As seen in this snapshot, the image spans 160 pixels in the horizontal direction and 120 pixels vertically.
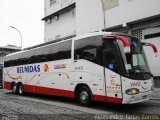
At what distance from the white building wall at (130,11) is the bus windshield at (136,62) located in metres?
9.12

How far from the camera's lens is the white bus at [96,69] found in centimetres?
977

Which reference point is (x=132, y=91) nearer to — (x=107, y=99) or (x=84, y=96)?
(x=107, y=99)

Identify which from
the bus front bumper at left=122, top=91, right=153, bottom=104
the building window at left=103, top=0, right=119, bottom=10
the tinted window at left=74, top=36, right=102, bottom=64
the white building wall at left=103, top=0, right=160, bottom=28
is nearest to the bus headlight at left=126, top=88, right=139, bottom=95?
the bus front bumper at left=122, top=91, right=153, bottom=104

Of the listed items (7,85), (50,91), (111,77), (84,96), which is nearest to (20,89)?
(7,85)

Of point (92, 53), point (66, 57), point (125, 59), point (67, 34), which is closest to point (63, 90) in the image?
point (66, 57)

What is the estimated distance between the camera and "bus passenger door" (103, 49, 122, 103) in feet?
32.2

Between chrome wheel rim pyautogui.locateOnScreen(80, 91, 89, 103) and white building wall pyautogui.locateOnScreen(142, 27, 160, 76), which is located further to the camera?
white building wall pyautogui.locateOnScreen(142, 27, 160, 76)

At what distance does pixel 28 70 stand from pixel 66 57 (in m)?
5.03

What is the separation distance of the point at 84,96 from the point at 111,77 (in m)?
2.11

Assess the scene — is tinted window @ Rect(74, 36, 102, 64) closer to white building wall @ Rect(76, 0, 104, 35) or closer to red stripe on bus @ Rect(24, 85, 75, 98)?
red stripe on bus @ Rect(24, 85, 75, 98)

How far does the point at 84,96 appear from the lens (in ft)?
38.2

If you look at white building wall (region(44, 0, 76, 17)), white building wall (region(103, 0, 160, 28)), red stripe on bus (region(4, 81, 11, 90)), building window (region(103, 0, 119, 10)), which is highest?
white building wall (region(44, 0, 76, 17))

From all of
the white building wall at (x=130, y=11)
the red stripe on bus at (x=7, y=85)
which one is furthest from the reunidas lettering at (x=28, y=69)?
the white building wall at (x=130, y=11)

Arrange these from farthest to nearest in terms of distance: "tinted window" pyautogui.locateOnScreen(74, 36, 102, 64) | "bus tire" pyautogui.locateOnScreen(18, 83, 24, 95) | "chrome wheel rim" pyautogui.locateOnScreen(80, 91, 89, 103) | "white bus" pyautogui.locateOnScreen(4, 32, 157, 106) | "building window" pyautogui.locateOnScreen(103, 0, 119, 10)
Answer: "building window" pyautogui.locateOnScreen(103, 0, 119, 10)
"bus tire" pyautogui.locateOnScreen(18, 83, 24, 95)
"chrome wheel rim" pyautogui.locateOnScreen(80, 91, 89, 103)
"tinted window" pyautogui.locateOnScreen(74, 36, 102, 64)
"white bus" pyautogui.locateOnScreen(4, 32, 157, 106)
